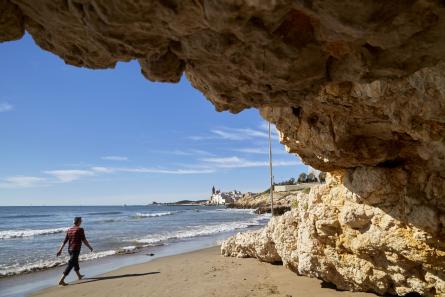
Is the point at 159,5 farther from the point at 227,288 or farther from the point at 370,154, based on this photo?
the point at 227,288

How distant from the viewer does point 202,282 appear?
9.17m

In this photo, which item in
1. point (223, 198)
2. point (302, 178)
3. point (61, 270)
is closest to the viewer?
point (61, 270)

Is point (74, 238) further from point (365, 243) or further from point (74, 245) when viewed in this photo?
point (365, 243)

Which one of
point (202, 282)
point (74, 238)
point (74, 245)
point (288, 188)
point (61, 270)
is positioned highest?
point (288, 188)

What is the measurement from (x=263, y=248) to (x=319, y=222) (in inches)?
139

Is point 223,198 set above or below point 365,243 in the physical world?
above

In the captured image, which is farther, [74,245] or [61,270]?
[61,270]

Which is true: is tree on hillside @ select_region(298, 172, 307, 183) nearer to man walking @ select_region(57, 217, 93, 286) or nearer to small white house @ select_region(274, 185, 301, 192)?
small white house @ select_region(274, 185, 301, 192)

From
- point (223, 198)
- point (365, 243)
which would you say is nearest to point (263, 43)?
point (365, 243)

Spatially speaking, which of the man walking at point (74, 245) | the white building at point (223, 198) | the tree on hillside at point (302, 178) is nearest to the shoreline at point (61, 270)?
the man walking at point (74, 245)

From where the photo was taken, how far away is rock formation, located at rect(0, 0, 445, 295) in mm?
2416

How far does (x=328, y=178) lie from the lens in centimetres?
801

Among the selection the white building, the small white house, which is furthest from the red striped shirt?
the white building

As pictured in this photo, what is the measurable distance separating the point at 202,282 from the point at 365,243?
4538 millimetres
